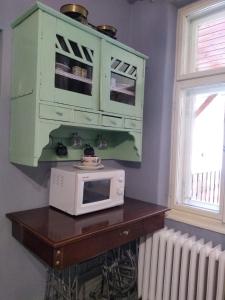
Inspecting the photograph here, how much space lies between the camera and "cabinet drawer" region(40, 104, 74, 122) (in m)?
1.31

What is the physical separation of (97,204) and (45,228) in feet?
1.38

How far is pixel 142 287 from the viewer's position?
6.31 ft

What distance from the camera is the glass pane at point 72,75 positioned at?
1.39 meters

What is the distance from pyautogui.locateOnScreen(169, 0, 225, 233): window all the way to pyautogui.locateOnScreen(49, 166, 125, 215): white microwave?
2.02 ft

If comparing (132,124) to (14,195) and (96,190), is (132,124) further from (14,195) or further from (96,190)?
(14,195)

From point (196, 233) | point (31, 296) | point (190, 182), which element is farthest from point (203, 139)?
point (31, 296)

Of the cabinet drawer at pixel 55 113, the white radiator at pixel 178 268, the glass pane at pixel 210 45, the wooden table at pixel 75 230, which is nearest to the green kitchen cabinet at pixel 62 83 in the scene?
the cabinet drawer at pixel 55 113

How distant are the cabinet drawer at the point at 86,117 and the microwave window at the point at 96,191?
41 cm

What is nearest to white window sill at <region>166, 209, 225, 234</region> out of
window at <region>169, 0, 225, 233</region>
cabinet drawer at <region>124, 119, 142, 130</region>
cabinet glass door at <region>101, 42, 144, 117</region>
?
window at <region>169, 0, 225, 233</region>

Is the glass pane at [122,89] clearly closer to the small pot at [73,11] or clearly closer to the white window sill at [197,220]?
the small pot at [73,11]

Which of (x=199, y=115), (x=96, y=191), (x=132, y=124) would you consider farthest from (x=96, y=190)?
(x=199, y=115)

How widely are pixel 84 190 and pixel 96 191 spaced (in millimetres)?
131

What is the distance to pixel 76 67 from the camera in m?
1.48

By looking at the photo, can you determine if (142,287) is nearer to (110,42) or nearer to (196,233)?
(196,233)
